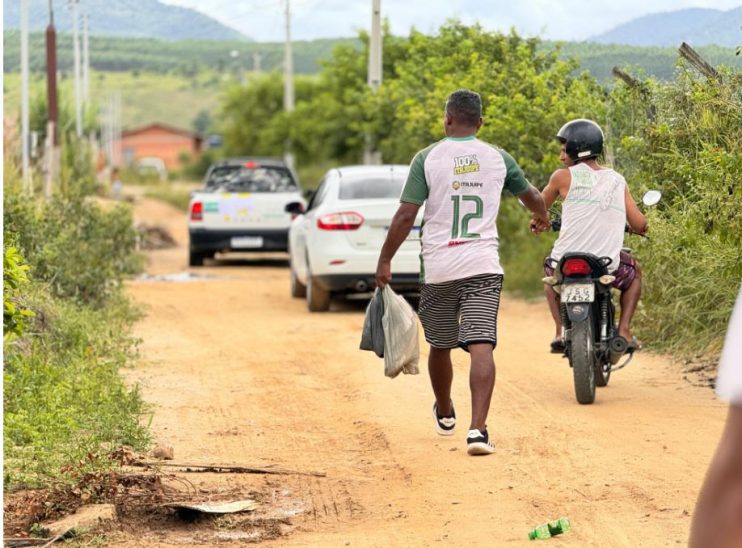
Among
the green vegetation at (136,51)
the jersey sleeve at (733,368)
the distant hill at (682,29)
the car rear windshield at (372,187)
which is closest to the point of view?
the jersey sleeve at (733,368)

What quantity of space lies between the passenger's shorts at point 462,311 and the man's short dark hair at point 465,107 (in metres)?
0.81

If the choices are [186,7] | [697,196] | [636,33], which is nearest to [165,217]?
[186,7]

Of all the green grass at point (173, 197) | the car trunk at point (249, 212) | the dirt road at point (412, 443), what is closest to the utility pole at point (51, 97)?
the car trunk at point (249, 212)

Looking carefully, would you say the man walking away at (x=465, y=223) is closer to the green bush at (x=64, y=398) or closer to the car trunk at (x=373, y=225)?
the green bush at (x=64, y=398)

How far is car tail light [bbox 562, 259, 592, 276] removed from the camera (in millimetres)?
9047

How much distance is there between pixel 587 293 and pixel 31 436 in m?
3.38

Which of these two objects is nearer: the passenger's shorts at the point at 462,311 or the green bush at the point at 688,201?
the passenger's shorts at the point at 462,311

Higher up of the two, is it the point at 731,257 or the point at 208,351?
the point at 731,257

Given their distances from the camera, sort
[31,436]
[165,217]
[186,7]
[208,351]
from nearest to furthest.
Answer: [31,436] < [208,351] < [186,7] < [165,217]

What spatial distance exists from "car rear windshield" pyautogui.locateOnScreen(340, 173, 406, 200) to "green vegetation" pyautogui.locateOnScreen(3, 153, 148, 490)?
2502 mm

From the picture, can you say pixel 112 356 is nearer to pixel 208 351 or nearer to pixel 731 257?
pixel 208 351

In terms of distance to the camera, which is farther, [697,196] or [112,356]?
[112,356]

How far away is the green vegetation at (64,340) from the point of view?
6.96 meters

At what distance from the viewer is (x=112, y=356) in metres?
11.4
